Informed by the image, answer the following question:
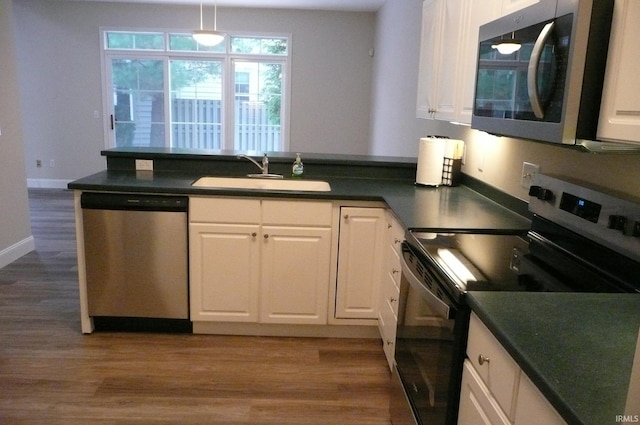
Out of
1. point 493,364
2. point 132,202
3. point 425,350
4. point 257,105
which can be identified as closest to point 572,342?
point 493,364

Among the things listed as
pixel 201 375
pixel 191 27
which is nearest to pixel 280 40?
pixel 191 27

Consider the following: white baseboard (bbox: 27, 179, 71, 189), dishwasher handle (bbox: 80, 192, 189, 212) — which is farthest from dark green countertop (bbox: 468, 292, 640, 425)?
white baseboard (bbox: 27, 179, 71, 189)

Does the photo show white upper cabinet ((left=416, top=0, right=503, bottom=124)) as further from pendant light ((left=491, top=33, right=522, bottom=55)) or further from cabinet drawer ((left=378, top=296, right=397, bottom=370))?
cabinet drawer ((left=378, top=296, right=397, bottom=370))

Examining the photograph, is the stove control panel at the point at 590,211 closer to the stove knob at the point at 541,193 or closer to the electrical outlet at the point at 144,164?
the stove knob at the point at 541,193

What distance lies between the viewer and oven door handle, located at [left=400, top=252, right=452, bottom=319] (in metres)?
1.55

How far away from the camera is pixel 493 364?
4.29 feet

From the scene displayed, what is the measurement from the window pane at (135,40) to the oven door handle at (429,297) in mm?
6633

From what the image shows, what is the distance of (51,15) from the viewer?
286 inches

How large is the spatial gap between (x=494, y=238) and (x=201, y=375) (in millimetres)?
1666

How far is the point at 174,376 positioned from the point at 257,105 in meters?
5.69

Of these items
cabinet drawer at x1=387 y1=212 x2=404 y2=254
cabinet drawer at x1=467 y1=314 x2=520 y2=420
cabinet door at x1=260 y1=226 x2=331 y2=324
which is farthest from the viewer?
cabinet door at x1=260 y1=226 x2=331 y2=324

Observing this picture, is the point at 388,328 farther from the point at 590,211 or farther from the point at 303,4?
the point at 303,4

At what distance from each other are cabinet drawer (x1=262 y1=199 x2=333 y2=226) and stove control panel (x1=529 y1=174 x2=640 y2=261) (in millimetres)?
1195

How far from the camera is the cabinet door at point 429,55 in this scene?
2.92 metres
